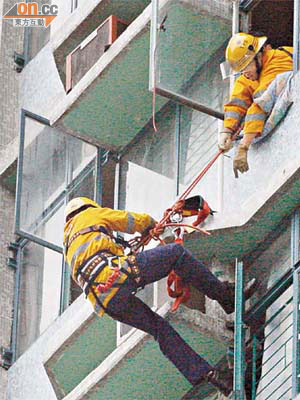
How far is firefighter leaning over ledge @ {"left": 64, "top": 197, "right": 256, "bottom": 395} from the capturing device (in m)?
24.7

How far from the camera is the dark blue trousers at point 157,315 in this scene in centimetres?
2470

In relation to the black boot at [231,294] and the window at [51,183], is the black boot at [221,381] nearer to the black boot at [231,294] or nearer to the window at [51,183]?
the black boot at [231,294]

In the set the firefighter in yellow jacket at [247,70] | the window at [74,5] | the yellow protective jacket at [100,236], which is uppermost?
the firefighter in yellow jacket at [247,70]

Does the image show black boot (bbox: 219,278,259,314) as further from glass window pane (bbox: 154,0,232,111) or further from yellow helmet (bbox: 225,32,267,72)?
yellow helmet (bbox: 225,32,267,72)

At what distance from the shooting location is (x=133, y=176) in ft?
93.1

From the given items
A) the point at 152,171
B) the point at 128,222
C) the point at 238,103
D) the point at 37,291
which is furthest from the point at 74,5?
the point at 238,103

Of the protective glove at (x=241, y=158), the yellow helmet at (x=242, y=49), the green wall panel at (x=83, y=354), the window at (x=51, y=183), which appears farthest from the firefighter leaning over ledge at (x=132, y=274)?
the window at (x=51, y=183)

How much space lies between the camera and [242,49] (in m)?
25.0

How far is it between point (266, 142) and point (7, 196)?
8.99 metres

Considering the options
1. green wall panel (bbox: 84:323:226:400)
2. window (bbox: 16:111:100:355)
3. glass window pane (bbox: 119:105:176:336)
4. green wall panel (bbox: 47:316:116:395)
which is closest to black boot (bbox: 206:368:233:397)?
green wall panel (bbox: 84:323:226:400)

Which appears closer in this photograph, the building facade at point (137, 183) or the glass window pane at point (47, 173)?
the building facade at point (137, 183)

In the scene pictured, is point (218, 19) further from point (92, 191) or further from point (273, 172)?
point (92, 191)

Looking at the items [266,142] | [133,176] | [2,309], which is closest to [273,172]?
[266,142]

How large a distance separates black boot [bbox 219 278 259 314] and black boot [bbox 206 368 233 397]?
0.67 metres
